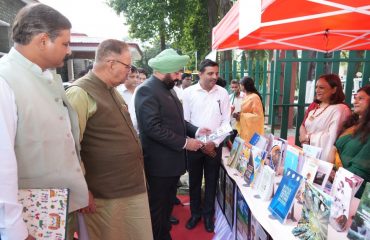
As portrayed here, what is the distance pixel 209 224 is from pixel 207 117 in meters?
1.17

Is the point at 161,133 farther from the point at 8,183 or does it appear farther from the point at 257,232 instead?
the point at 8,183

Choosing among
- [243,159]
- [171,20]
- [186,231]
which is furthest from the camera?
[171,20]

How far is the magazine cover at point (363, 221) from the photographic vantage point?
1.32 m

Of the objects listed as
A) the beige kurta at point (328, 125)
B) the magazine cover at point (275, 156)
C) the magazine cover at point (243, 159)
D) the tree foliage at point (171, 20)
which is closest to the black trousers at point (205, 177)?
the magazine cover at point (243, 159)

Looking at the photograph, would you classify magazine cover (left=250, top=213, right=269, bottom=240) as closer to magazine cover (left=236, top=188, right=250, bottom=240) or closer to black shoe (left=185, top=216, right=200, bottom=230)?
magazine cover (left=236, top=188, right=250, bottom=240)

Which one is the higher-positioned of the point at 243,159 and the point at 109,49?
the point at 109,49

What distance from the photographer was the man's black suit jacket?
7.58 feet

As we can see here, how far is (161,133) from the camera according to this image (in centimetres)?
232

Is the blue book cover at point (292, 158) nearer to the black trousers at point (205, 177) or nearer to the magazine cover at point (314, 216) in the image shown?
the magazine cover at point (314, 216)

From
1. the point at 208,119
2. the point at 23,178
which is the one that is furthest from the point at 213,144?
the point at 23,178

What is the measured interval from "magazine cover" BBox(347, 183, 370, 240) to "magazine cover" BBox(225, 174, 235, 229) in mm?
1282

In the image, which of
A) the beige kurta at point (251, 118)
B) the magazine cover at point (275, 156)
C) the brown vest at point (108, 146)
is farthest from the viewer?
the beige kurta at point (251, 118)

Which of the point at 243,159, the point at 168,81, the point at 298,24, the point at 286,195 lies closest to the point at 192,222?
the point at 243,159

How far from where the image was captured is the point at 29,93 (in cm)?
127
